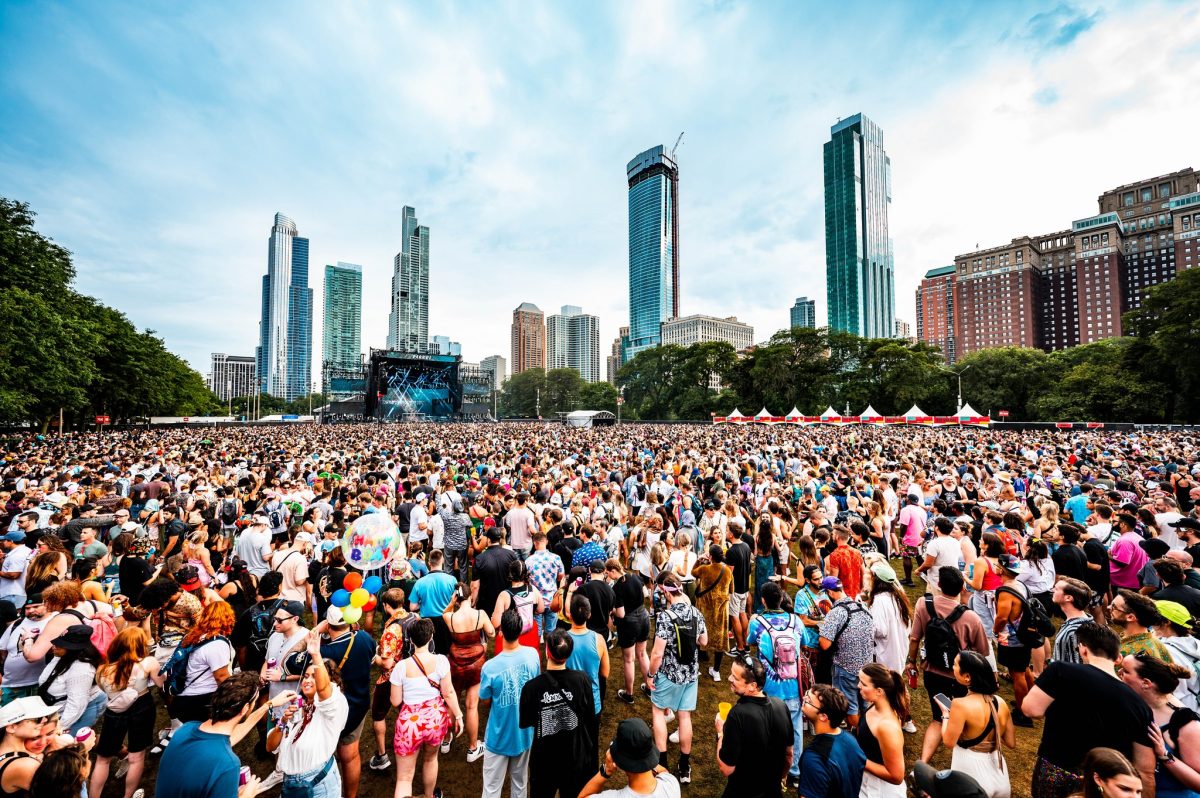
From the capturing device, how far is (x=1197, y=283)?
1345 inches

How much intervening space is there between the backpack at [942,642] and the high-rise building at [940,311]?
144265 mm

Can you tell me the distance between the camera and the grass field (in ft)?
13.2

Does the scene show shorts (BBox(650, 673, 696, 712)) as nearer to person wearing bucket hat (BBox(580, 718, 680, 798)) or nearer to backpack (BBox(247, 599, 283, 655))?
person wearing bucket hat (BBox(580, 718, 680, 798))

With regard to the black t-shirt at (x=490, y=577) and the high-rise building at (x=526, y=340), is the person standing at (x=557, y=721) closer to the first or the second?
the black t-shirt at (x=490, y=577)

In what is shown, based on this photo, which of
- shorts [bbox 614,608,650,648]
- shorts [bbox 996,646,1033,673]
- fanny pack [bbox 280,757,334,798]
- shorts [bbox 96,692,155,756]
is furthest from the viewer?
shorts [bbox 614,608,650,648]

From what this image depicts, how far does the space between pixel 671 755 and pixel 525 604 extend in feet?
6.24

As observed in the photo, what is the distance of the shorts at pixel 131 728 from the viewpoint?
11.4 feet

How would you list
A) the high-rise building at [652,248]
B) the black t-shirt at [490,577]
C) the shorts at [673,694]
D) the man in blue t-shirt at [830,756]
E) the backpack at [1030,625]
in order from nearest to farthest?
the man in blue t-shirt at [830,756] → the shorts at [673,694] → the backpack at [1030,625] → the black t-shirt at [490,577] → the high-rise building at [652,248]

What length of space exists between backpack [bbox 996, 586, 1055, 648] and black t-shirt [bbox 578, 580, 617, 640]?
12.3ft

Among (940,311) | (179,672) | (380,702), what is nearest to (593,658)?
(380,702)

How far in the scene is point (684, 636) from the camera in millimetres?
3965

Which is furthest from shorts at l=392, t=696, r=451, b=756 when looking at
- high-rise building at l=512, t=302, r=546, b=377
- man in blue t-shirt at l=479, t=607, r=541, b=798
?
high-rise building at l=512, t=302, r=546, b=377

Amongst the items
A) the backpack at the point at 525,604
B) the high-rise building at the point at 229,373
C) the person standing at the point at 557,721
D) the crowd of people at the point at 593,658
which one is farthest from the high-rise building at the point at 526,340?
the person standing at the point at 557,721

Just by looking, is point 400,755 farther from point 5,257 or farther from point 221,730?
point 5,257
